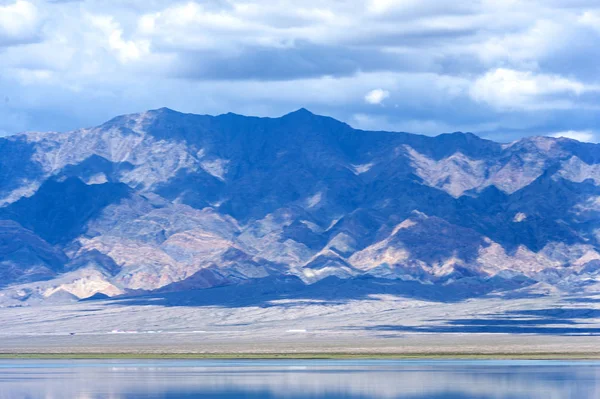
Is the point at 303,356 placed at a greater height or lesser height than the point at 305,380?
lesser

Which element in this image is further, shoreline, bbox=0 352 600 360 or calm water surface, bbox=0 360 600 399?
shoreline, bbox=0 352 600 360

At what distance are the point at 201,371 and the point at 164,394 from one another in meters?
30.2

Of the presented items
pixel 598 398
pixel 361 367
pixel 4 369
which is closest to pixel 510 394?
pixel 598 398

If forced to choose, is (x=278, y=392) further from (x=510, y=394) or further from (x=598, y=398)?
(x=598, y=398)

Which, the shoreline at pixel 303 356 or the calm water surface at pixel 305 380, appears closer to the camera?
the calm water surface at pixel 305 380

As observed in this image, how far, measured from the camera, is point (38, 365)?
137500 millimetres

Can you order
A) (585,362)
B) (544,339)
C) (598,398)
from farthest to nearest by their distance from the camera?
(544,339) < (585,362) < (598,398)

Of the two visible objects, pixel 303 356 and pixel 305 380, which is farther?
pixel 303 356

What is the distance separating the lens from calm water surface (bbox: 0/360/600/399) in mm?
90000

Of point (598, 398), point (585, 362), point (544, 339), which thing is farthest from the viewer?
point (544, 339)

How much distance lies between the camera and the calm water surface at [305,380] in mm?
90000

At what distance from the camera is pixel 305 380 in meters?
Result: 104

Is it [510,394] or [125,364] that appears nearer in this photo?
[510,394]

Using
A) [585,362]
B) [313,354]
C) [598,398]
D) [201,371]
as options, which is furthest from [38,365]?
[598,398]
